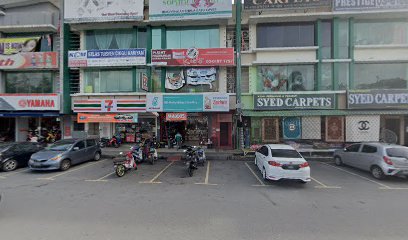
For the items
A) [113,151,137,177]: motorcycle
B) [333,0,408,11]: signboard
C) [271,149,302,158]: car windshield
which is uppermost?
[333,0,408,11]: signboard

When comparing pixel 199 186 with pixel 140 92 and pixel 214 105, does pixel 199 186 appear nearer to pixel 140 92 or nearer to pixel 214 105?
pixel 214 105

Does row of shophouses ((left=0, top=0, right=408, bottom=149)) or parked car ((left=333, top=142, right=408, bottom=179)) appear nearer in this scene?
parked car ((left=333, top=142, right=408, bottom=179))

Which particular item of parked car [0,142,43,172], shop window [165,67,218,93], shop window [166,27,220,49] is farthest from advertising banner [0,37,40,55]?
shop window [165,67,218,93]

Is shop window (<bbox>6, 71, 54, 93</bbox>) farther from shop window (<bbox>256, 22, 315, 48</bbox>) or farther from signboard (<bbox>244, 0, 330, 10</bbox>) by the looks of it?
shop window (<bbox>256, 22, 315, 48</bbox>)

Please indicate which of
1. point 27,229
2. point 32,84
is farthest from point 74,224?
point 32,84

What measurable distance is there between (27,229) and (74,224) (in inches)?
39.2

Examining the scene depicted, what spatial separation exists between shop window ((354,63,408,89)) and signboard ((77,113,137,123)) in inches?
718

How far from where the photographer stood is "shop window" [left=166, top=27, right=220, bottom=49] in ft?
59.1

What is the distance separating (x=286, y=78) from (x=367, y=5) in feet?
25.8

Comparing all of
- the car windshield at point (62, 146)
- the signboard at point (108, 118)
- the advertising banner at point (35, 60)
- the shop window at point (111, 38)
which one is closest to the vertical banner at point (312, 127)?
the signboard at point (108, 118)

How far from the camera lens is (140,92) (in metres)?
18.2

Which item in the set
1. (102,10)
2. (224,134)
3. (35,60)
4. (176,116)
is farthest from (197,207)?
(35,60)

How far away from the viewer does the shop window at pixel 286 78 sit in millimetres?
17422

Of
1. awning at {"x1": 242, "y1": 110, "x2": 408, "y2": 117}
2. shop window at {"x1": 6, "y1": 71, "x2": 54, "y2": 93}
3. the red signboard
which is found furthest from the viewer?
shop window at {"x1": 6, "y1": 71, "x2": 54, "y2": 93}
